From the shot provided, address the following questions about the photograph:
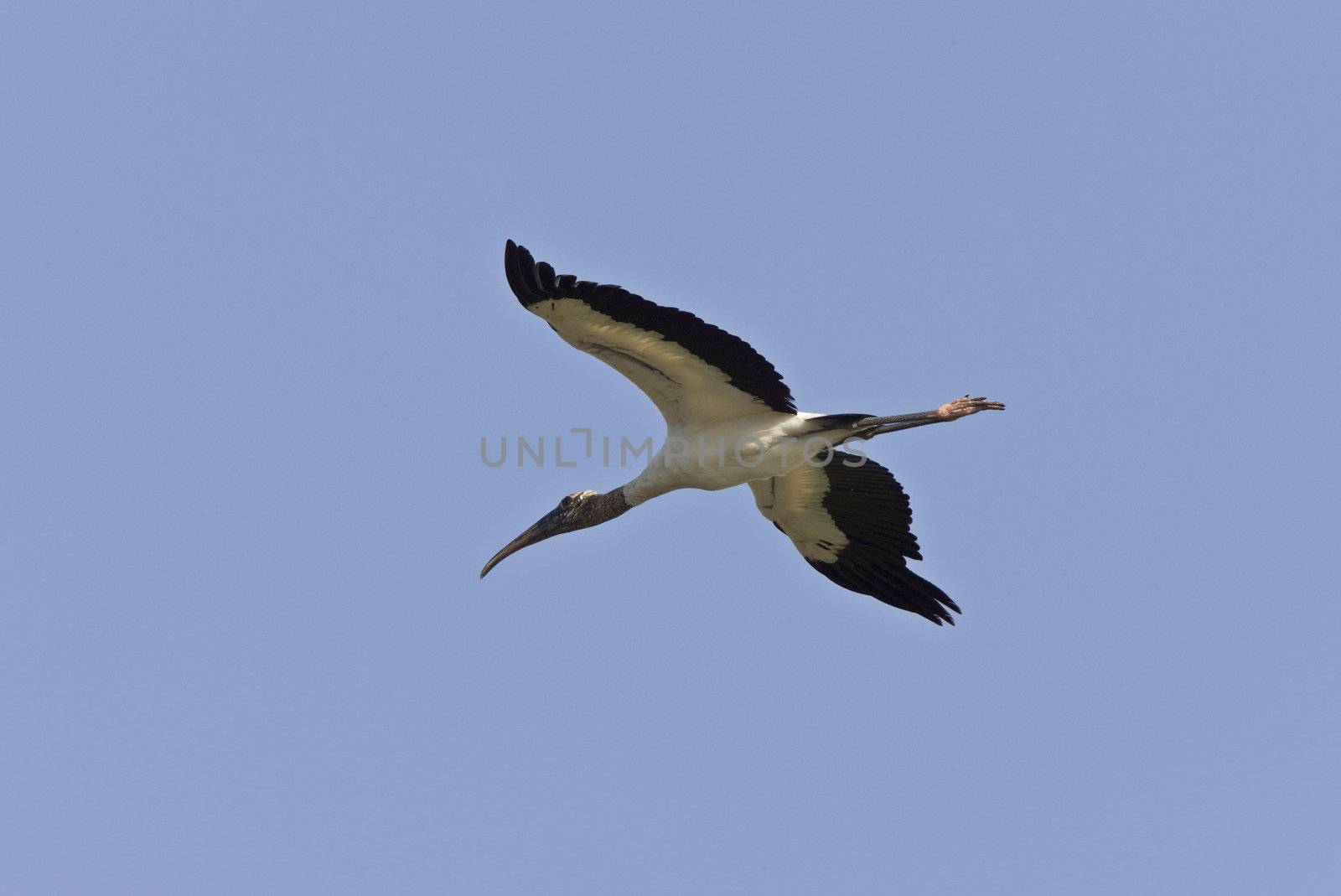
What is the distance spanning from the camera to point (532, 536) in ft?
52.8

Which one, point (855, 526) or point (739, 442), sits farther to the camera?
point (855, 526)

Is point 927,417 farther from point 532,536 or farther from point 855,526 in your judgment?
point 532,536

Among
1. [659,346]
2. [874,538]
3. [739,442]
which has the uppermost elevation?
[659,346]

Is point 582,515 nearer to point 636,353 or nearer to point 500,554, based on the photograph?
point 500,554

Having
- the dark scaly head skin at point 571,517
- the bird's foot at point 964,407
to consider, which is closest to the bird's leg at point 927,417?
the bird's foot at point 964,407

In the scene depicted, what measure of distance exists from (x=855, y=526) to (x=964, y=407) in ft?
5.77

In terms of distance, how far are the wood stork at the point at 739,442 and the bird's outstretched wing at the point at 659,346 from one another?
0.01 m

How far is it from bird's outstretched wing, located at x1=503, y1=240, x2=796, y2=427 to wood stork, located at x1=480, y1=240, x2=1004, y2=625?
0.01 meters

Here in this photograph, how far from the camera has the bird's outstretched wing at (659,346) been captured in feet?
41.5

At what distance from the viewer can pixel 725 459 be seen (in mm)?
14609

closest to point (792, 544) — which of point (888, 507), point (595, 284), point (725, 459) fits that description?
point (888, 507)

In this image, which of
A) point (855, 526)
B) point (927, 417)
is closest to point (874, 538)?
point (855, 526)

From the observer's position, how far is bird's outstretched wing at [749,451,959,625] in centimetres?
1565

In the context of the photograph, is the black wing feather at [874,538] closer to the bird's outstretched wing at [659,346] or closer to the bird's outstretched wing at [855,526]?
the bird's outstretched wing at [855,526]
